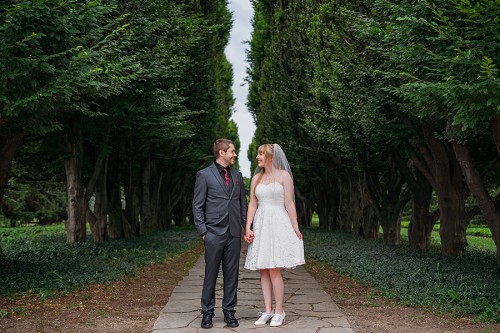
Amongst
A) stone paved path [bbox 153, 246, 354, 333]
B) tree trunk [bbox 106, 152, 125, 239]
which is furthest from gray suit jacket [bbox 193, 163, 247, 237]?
tree trunk [bbox 106, 152, 125, 239]

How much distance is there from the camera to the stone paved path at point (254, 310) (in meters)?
6.02

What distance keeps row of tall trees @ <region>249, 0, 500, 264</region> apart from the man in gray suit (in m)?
2.78

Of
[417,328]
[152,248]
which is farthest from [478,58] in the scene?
[152,248]

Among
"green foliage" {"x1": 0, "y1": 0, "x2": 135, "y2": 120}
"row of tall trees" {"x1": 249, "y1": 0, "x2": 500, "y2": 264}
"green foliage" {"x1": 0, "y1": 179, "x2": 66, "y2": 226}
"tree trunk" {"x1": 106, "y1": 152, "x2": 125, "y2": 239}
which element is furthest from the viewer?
"green foliage" {"x1": 0, "y1": 179, "x2": 66, "y2": 226}

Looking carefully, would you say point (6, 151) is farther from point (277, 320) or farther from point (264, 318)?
point (277, 320)

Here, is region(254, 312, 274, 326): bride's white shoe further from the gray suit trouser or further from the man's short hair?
the man's short hair

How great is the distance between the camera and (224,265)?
6.09 m

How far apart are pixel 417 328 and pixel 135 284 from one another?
17.4ft

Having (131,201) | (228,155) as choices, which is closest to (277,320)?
(228,155)

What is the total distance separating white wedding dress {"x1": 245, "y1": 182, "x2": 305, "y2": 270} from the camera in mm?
6078

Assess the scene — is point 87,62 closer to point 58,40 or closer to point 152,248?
point 58,40

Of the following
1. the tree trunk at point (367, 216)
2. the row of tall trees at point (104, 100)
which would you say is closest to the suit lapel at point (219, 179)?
the row of tall trees at point (104, 100)

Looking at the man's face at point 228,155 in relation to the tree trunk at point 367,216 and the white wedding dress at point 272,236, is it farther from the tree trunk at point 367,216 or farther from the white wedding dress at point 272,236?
the tree trunk at point 367,216

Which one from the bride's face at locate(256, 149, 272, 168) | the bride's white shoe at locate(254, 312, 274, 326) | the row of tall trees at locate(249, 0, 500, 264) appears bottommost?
the bride's white shoe at locate(254, 312, 274, 326)
